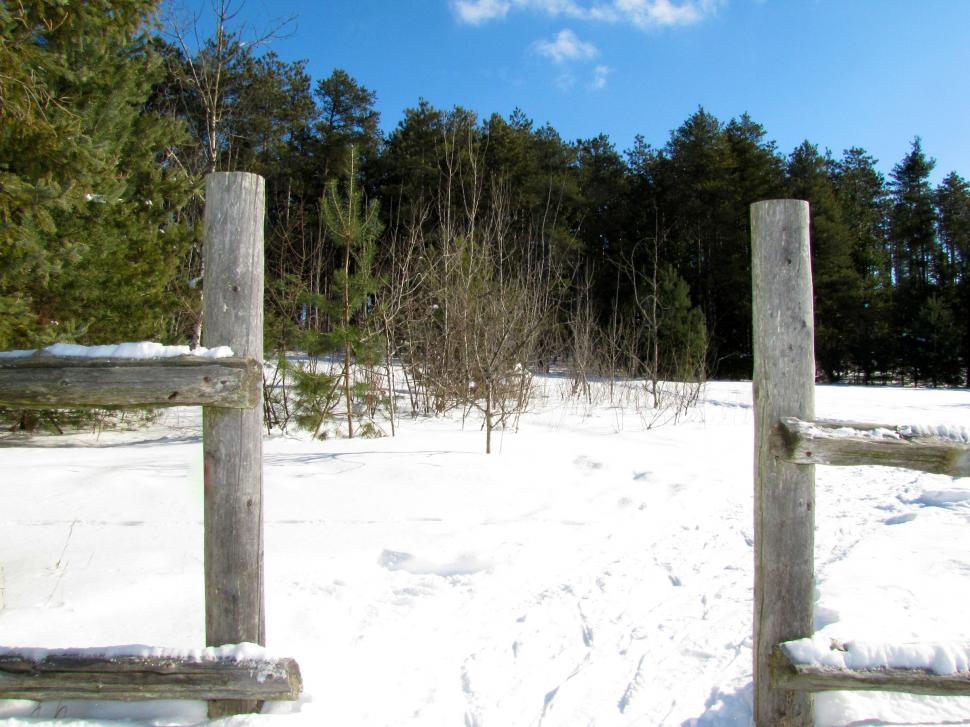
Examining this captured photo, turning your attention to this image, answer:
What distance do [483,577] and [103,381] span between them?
2.75 meters

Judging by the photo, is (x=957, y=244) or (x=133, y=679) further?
(x=957, y=244)

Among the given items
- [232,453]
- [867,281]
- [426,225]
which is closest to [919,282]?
[867,281]

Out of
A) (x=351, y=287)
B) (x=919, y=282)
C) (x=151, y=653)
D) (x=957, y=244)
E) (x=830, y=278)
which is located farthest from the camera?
(x=957, y=244)

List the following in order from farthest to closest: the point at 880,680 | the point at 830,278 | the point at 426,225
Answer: the point at 830,278
the point at 426,225
the point at 880,680

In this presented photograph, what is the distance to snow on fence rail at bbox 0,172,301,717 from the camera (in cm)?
242

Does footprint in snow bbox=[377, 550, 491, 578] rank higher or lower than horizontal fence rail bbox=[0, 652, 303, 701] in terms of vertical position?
lower

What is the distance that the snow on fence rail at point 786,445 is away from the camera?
8.27 ft

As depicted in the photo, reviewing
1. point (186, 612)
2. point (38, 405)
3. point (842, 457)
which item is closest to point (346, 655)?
point (186, 612)

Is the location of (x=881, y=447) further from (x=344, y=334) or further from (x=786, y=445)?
(x=344, y=334)

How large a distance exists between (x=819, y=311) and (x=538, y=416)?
2267 cm

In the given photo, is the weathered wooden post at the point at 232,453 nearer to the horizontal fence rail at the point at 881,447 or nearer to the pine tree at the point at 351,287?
the horizontal fence rail at the point at 881,447

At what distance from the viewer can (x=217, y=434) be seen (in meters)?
2.59

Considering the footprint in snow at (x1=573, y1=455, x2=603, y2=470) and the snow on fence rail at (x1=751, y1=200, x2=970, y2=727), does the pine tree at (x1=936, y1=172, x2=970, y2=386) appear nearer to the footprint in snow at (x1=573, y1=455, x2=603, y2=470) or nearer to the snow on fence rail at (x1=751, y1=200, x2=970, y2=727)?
the footprint in snow at (x1=573, y1=455, x2=603, y2=470)

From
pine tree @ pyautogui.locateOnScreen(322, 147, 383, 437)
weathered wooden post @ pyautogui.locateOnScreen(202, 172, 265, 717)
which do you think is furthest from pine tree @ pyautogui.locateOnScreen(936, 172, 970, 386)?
weathered wooden post @ pyautogui.locateOnScreen(202, 172, 265, 717)
